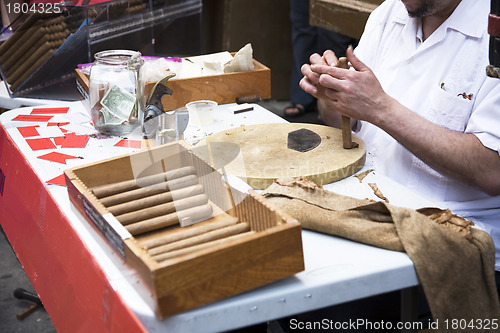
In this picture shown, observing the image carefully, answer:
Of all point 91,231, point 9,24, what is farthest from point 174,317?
point 9,24

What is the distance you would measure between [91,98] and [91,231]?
77 cm

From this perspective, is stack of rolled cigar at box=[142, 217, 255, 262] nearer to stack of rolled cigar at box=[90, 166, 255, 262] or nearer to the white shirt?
stack of rolled cigar at box=[90, 166, 255, 262]

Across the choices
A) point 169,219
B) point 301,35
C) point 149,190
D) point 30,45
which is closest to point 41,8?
point 30,45

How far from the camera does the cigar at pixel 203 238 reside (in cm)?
124

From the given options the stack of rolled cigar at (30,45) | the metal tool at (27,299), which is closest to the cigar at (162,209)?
the stack of rolled cigar at (30,45)

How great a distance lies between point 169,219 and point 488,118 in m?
0.93

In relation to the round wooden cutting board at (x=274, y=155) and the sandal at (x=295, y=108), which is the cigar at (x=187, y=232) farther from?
the sandal at (x=295, y=108)

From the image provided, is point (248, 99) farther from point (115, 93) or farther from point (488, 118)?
point (488, 118)

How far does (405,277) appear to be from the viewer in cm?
129

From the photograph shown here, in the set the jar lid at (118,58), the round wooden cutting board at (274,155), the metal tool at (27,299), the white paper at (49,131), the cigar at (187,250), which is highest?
the jar lid at (118,58)

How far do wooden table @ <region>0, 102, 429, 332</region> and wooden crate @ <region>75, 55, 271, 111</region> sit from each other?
395 millimetres

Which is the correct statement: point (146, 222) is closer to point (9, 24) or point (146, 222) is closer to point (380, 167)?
point (380, 167)

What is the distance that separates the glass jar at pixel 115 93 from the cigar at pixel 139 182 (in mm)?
589

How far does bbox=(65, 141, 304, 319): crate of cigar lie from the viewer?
1116 mm
